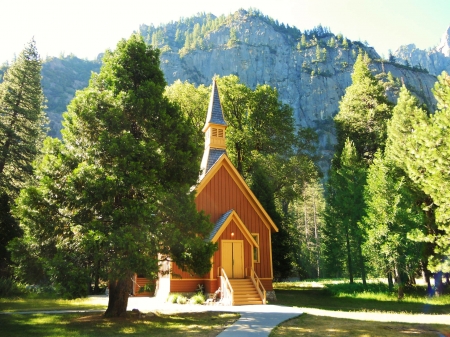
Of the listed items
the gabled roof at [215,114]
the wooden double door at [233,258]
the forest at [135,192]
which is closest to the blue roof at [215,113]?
the gabled roof at [215,114]

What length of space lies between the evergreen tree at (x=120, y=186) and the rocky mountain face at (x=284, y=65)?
105 m

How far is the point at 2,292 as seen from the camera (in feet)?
Result: 65.6

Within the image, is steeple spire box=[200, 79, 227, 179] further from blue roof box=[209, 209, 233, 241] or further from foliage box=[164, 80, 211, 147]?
foliage box=[164, 80, 211, 147]

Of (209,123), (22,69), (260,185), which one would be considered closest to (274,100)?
(260,185)

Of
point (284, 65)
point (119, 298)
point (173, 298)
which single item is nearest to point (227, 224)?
point (173, 298)

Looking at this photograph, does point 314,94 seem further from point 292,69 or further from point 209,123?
point 209,123

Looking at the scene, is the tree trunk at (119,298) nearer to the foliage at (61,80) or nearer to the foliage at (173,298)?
the foliage at (173,298)

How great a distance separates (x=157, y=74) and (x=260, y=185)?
16.7 meters

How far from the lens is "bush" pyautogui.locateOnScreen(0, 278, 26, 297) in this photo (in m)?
20.0

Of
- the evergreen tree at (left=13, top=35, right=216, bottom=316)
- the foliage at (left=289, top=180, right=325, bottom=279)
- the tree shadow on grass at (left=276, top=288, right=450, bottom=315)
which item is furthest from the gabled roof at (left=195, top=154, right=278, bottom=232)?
the foliage at (left=289, top=180, right=325, bottom=279)

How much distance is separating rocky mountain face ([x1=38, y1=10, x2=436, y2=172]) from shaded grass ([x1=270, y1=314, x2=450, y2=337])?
104771 mm

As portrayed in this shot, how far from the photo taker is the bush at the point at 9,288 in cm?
2005

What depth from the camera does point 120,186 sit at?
11344 mm

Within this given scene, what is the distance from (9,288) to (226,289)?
12.9 meters
